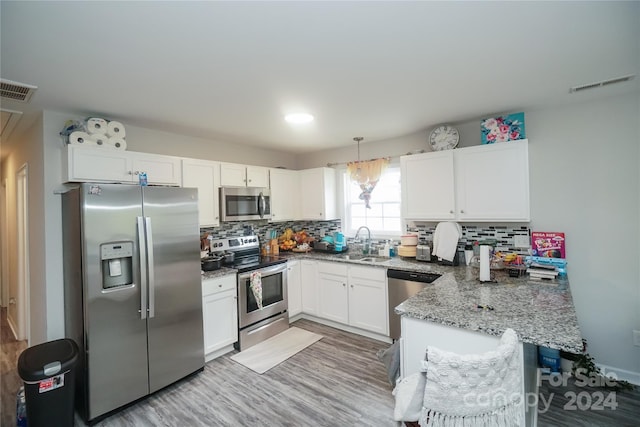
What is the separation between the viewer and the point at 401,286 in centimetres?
313

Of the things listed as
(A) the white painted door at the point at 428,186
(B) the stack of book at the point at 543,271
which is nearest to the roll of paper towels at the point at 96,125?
(A) the white painted door at the point at 428,186

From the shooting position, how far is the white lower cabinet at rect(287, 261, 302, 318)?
12.6ft

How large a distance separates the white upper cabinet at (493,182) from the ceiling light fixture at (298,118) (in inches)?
62.5

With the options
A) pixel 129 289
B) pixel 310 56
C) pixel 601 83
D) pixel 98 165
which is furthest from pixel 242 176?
pixel 601 83

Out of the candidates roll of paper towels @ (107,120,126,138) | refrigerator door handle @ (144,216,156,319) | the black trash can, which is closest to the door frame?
roll of paper towels @ (107,120,126,138)

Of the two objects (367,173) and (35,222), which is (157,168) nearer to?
(35,222)

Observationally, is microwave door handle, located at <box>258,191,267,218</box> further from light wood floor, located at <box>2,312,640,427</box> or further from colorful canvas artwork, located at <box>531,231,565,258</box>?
colorful canvas artwork, located at <box>531,231,565,258</box>

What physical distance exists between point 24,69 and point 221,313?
7.97 ft

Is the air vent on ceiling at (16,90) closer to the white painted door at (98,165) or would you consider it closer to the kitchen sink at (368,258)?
the white painted door at (98,165)

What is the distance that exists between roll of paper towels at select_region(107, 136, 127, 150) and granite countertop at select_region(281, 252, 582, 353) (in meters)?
2.75

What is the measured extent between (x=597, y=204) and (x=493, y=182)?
2.77 feet

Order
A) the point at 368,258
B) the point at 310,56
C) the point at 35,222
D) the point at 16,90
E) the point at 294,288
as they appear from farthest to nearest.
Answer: the point at 294,288 < the point at 368,258 < the point at 35,222 < the point at 16,90 < the point at 310,56

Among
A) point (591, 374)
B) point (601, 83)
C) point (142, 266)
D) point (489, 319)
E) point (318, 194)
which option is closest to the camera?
point (489, 319)

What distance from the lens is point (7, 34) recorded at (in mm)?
1463
